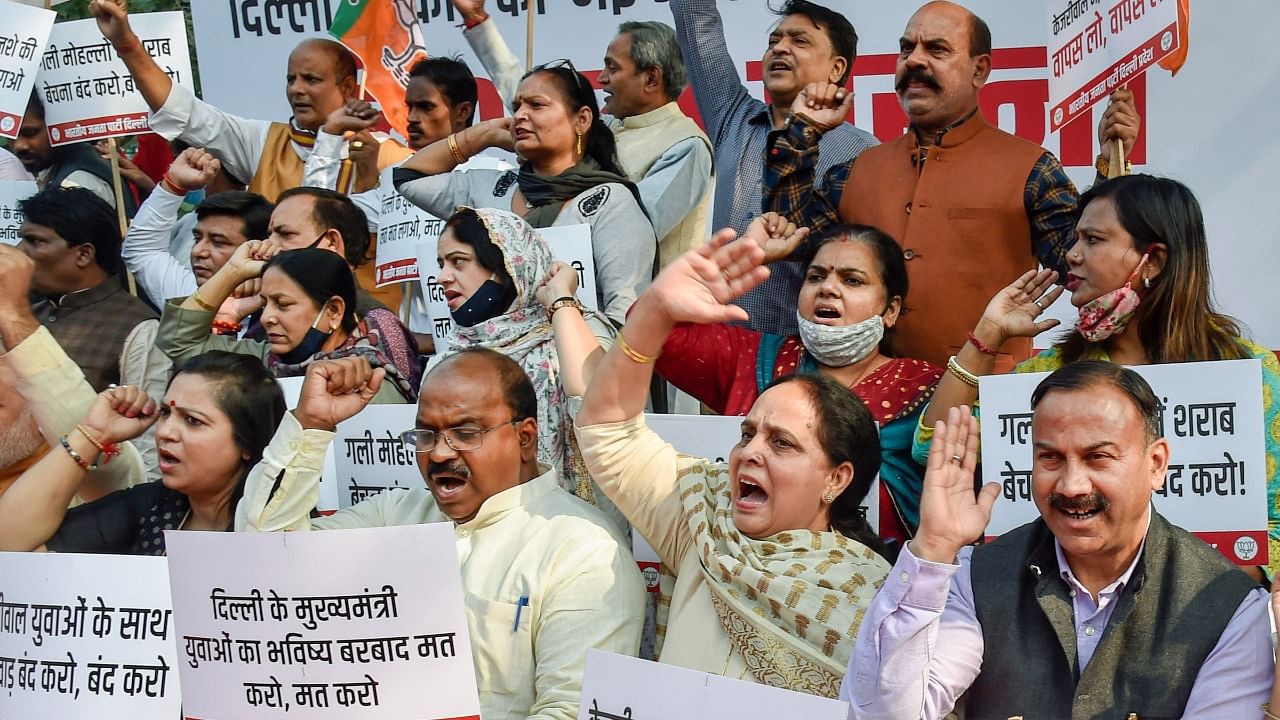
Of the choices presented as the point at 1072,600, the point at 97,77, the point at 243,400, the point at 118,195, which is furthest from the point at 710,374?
the point at 97,77

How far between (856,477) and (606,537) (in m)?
0.65

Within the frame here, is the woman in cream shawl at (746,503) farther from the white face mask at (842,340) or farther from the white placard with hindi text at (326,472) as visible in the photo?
the white placard with hindi text at (326,472)

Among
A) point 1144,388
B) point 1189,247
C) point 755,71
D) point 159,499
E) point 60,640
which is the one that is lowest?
point 60,640

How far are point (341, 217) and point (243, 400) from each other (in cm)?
149

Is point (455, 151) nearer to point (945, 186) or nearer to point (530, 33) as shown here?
point (530, 33)

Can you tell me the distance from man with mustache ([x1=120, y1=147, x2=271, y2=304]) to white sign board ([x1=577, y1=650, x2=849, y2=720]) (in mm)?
3396

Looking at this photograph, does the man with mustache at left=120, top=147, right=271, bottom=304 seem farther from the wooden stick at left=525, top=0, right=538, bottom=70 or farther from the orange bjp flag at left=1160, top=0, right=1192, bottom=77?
the orange bjp flag at left=1160, top=0, right=1192, bottom=77

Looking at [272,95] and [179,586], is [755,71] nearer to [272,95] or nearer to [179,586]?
[272,95]

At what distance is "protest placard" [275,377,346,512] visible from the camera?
15.7ft

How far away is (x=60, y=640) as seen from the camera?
3.96m

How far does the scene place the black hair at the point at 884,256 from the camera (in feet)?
14.6

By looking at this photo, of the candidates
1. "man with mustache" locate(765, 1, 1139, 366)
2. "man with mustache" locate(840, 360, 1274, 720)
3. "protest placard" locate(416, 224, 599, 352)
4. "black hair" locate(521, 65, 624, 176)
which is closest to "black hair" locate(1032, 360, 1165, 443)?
"man with mustache" locate(840, 360, 1274, 720)

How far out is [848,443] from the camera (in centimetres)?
370

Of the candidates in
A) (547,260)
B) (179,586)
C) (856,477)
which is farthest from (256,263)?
(856,477)
